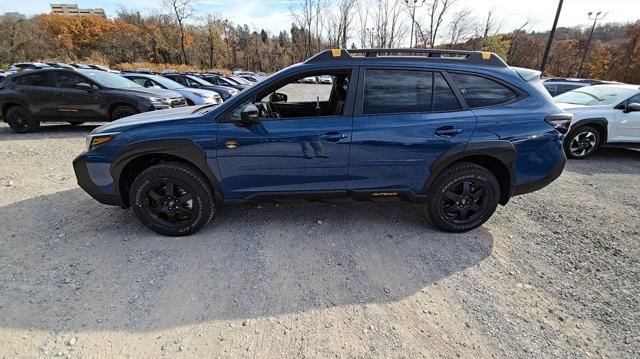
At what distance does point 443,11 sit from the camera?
30.8 meters

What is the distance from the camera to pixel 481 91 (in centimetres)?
310

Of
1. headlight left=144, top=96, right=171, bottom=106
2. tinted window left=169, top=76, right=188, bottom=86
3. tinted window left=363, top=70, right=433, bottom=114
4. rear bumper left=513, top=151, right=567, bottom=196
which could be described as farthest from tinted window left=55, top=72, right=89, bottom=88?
rear bumper left=513, top=151, right=567, bottom=196

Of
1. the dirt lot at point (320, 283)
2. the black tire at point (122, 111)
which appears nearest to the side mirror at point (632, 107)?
the dirt lot at point (320, 283)

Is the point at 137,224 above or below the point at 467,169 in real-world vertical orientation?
below

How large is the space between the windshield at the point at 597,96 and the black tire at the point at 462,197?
541 centimetres

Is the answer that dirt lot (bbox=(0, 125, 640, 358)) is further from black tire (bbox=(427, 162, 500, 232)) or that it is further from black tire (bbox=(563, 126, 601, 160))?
black tire (bbox=(563, 126, 601, 160))

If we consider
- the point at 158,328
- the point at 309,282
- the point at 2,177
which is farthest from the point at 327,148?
the point at 2,177

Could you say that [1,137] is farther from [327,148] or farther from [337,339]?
[337,339]

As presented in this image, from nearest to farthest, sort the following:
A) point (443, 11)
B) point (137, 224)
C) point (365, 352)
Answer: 1. point (365, 352)
2. point (137, 224)
3. point (443, 11)

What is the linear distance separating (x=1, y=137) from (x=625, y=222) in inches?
478

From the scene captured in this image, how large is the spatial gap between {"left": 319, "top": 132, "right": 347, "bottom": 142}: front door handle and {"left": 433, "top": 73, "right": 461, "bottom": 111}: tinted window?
37.7 inches

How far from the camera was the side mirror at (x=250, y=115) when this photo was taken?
113 inches

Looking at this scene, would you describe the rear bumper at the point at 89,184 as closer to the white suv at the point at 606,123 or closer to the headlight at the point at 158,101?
the headlight at the point at 158,101

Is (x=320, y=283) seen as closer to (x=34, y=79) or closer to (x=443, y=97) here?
(x=443, y=97)
